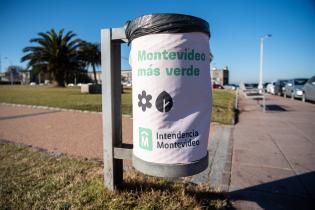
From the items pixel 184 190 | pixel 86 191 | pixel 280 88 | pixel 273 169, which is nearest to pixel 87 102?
pixel 86 191

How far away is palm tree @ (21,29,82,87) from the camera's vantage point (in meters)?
33.3

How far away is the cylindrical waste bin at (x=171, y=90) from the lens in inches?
76.0

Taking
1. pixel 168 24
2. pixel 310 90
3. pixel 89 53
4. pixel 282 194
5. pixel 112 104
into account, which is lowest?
pixel 282 194

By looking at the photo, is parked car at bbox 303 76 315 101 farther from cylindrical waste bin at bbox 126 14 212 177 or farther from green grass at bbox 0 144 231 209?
cylindrical waste bin at bbox 126 14 212 177

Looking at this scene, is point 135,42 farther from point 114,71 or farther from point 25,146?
point 25,146

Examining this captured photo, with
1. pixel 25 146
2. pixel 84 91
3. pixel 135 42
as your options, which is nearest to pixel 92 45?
pixel 84 91

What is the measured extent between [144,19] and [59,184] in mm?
2217

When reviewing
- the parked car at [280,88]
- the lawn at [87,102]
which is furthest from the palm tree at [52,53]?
the parked car at [280,88]

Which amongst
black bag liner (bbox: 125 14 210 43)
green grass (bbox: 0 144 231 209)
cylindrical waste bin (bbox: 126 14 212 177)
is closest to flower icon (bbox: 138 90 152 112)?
cylindrical waste bin (bbox: 126 14 212 177)

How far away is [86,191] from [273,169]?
273 centimetres

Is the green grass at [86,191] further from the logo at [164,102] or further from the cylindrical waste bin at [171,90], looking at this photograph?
the logo at [164,102]

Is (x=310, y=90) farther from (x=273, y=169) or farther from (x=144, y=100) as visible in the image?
(x=144, y=100)

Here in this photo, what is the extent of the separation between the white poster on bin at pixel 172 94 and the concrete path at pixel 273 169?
3.90 feet

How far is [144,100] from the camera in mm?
2068
